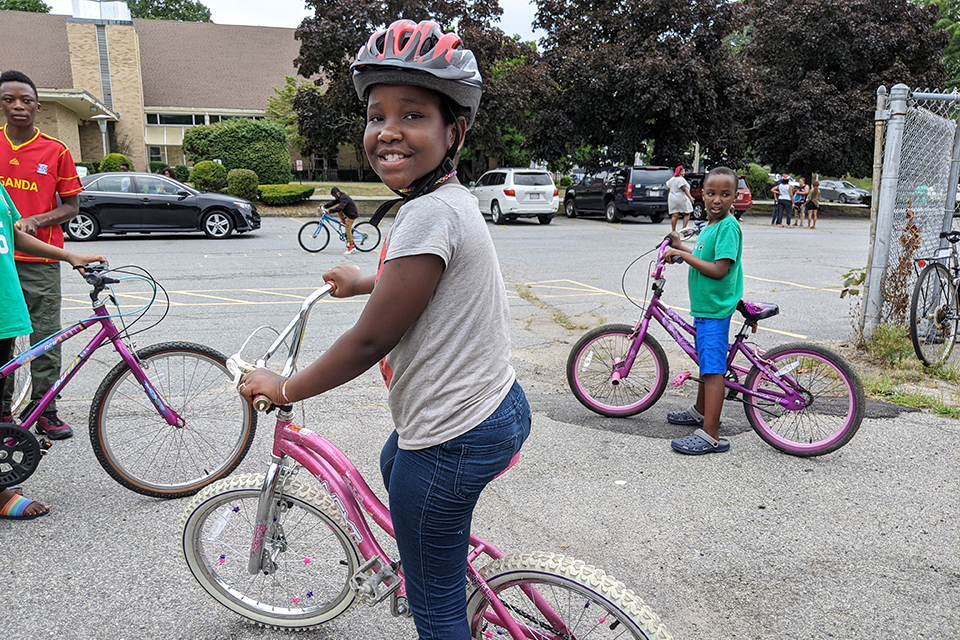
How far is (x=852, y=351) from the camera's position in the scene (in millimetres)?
6773

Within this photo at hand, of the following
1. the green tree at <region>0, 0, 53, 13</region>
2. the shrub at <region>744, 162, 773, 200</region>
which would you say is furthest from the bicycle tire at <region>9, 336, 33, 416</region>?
the green tree at <region>0, 0, 53, 13</region>

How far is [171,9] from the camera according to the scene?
64125 mm

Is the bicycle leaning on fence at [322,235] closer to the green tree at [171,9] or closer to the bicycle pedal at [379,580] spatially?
the bicycle pedal at [379,580]

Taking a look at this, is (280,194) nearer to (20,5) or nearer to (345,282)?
(345,282)

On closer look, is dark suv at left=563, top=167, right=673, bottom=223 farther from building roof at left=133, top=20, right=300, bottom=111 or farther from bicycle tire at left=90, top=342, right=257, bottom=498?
building roof at left=133, top=20, right=300, bottom=111

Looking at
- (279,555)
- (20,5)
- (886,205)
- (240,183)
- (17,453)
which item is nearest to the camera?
(279,555)

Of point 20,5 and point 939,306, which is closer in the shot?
point 939,306

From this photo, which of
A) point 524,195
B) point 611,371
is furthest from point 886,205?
point 524,195

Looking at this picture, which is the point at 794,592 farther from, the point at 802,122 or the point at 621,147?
the point at 802,122

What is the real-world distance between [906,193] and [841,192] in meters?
38.0

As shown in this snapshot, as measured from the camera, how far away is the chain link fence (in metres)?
6.22

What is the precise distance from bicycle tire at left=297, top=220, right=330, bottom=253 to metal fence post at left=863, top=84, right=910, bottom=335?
10971 mm

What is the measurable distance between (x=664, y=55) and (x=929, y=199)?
2110cm

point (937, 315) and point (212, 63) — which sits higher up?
point (212, 63)
